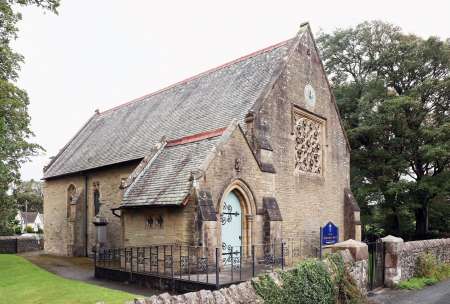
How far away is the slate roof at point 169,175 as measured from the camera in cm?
1495

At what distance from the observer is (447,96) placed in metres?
26.9

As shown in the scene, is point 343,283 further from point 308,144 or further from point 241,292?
point 308,144

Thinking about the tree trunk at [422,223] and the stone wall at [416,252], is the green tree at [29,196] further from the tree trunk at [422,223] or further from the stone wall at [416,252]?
the stone wall at [416,252]

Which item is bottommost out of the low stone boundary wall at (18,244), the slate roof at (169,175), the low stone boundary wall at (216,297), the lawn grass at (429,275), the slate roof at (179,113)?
the low stone boundary wall at (18,244)

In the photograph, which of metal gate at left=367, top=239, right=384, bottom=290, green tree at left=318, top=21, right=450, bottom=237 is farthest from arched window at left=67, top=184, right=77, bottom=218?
metal gate at left=367, top=239, right=384, bottom=290

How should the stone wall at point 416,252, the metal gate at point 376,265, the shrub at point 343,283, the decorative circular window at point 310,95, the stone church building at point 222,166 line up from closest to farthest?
1. the shrub at point 343,283
2. the metal gate at point 376,265
3. the stone church building at point 222,166
4. the stone wall at point 416,252
5. the decorative circular window at point 310,95

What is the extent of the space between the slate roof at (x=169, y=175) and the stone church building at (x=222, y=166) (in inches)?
2.3

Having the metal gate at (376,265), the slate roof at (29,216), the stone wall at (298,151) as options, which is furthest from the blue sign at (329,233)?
the slate roof at (29,216)

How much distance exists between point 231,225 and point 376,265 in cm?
547

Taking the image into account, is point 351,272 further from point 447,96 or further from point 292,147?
point 447,96

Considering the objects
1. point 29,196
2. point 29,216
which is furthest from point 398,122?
point 29,216

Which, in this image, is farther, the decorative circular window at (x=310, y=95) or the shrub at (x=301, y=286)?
the decorative circular window at (x=310, y=95)

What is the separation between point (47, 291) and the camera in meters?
12.4

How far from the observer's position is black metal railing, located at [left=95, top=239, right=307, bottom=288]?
12984 mm
